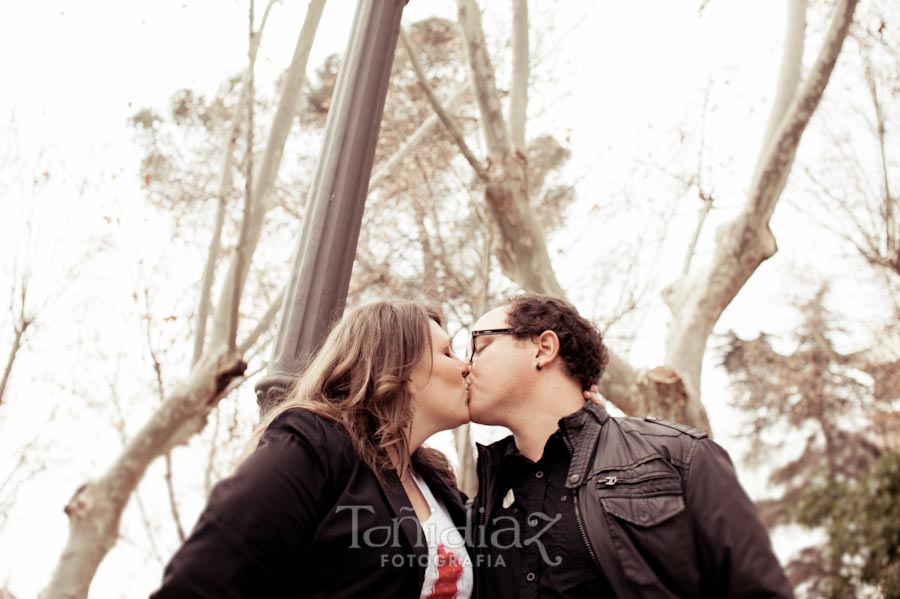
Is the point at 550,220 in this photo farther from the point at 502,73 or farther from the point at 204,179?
the point at 204,179

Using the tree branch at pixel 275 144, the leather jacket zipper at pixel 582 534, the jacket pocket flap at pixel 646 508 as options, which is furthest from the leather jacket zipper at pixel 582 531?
the tree branch at pixel 275 144

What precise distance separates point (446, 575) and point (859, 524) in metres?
15.0

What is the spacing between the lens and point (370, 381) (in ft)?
9.34

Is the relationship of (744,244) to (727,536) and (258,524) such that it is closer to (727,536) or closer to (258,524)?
(727,536)

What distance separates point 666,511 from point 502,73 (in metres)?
7.92

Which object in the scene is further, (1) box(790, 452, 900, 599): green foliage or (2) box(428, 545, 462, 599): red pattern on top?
(1) box(790, 452, 900, 599): green foliage

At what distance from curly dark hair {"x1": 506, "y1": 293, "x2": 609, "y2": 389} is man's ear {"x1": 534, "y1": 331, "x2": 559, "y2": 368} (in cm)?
2

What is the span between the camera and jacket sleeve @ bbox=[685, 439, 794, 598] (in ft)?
7.44

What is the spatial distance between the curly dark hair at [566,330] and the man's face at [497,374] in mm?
56

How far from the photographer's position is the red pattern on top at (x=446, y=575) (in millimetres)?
2591

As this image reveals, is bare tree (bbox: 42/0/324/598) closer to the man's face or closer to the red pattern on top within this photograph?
the man's face

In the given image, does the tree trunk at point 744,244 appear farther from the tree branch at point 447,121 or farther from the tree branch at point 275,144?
the tree branch at point 275,144

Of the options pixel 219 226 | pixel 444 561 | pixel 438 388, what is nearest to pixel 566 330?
pixel 438 388

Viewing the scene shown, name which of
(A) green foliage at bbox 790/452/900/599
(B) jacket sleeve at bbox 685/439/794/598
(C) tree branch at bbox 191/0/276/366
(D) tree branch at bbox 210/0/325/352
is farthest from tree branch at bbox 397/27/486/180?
(A) green foliage at bbox 790/452/900/599
